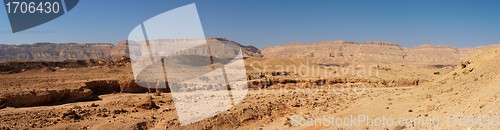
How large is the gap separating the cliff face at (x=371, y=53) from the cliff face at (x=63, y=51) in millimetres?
14988

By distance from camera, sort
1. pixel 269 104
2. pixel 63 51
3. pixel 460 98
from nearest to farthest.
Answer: pixel 460 98 < pixel 269 104 < pixel 63 51

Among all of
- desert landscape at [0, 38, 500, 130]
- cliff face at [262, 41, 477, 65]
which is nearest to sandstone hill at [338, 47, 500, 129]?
desert landscape at [0, 38, 500, 130]

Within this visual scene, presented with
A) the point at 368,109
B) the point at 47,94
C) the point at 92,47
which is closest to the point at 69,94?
the point at 47,94

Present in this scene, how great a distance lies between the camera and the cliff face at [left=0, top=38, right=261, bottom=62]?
102m

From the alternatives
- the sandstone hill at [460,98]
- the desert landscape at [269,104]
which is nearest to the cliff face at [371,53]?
the desert landscape at [269,104]

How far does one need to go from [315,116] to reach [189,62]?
3695 cm

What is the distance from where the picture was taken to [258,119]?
48.1ft

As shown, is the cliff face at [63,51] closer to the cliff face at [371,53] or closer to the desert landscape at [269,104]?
the cliff face at [371,53]

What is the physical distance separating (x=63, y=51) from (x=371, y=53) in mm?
83726

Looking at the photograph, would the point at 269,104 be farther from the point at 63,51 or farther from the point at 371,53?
the point at 63,51

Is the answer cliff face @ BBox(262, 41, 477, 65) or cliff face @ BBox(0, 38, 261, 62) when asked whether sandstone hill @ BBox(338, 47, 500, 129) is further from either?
cliff face @ BBox(0, 38, 261, 62)

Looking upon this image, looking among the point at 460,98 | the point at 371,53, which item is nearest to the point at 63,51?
the point at 371,53

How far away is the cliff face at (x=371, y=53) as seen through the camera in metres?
96.2

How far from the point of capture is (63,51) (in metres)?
112
